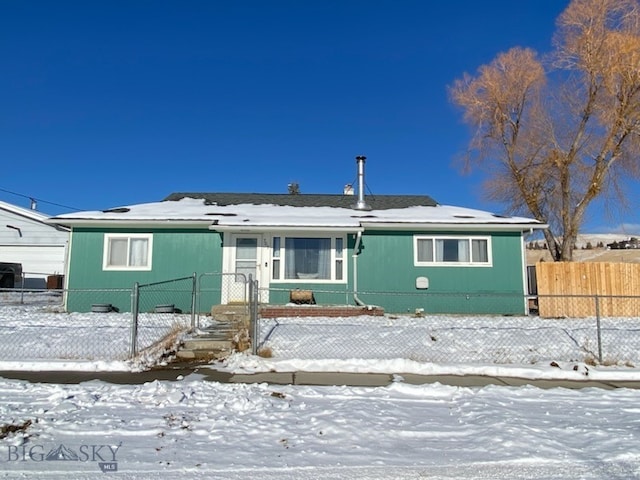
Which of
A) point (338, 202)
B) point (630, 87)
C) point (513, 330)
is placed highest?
point (630, 87)

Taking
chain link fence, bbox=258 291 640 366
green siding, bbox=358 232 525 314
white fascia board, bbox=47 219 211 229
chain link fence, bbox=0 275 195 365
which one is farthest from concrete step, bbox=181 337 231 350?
green siding, bbox=358 232 525 314

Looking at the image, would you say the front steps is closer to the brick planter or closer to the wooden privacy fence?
the brick planter

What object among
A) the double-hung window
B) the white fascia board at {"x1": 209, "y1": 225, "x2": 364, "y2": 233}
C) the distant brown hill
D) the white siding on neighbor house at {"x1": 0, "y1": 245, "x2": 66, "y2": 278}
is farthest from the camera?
the distant brown hill

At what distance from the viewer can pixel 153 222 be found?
12.5 meters

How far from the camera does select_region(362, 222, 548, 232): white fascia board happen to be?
12.7 metres

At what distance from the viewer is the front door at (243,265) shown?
1260cm

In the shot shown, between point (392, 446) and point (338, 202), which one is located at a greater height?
point (338, 202)

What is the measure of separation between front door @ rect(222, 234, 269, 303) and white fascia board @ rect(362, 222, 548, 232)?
3.16 m

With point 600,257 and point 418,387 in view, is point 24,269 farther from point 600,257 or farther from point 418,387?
point 600,257

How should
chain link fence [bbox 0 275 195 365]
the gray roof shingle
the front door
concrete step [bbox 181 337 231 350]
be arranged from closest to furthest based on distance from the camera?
chain link fence [bbox 0 275 195 365] < concrete step [bbox 181 337 231 350] < the front door < the gray roof shingle

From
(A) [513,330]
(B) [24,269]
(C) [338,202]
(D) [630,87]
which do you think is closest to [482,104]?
(D) [630,87]

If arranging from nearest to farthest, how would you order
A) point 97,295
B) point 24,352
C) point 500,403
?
point 500,403 < point 24,352 < point 97,295

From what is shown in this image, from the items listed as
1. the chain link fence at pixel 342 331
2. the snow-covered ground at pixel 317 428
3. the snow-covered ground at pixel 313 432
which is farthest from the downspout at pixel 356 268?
the snow-covered ground at pixel 313 432

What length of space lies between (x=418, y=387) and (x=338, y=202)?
41.0ft
